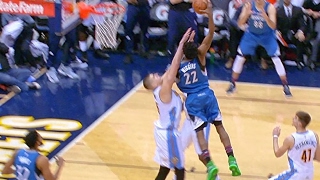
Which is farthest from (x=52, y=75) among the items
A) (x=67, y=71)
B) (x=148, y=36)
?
(x=148, y=36)

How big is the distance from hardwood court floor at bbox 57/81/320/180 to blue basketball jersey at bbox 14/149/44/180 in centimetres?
158

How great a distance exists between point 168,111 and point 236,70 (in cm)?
370

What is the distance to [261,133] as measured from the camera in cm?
805

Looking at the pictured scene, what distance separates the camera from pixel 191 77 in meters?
6.37

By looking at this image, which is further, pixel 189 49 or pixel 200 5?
pixel 200 5

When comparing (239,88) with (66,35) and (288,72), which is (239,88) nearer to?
(288,72)

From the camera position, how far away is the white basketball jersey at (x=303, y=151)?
5.57 meters

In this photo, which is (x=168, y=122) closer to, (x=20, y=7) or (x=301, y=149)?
(x=301, y=149)

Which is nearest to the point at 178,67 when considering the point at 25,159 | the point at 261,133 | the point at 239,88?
the point at 25,159

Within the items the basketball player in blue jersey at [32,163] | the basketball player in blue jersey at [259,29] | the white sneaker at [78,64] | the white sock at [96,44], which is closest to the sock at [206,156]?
the basketball player in blue jersey at [32,163]

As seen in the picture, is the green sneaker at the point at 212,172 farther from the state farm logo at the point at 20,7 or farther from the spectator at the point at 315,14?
the spectator at the point at 315,14

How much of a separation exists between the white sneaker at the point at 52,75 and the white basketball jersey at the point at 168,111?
4.62 metres

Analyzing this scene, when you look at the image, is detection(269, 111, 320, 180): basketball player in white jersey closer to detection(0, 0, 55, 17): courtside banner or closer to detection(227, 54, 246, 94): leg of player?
detection(227, 54, 246, 94): leg of player

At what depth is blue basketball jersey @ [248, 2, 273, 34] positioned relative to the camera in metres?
8.90
